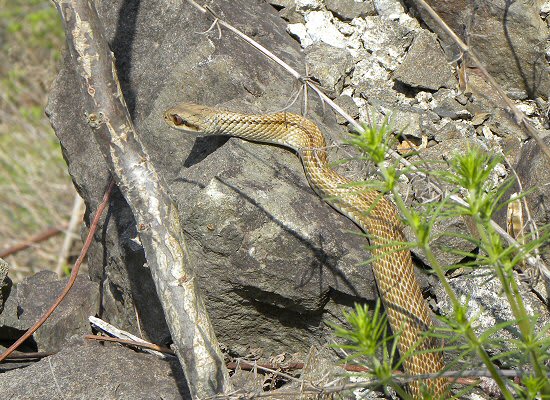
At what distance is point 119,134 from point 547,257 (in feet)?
8.00

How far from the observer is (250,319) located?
14.8 feet

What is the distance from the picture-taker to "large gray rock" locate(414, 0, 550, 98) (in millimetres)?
4762

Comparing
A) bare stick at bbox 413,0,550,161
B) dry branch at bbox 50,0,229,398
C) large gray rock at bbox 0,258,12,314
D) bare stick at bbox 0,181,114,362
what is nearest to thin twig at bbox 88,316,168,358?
bare stick at bbox 0,181,114,362

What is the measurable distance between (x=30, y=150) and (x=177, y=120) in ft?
16.0

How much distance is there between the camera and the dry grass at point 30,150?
8297 mm

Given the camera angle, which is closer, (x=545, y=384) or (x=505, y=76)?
(x=545, y=384)

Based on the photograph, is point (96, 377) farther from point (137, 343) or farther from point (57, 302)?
point (57, 302)

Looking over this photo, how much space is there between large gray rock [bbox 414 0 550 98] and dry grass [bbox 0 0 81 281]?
457 cm

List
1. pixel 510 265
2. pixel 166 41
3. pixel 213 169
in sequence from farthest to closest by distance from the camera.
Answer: pixel 166 41 → pixel 213 169 → pixel 510 265

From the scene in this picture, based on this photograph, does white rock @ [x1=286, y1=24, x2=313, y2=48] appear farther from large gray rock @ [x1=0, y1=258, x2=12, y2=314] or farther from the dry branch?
large gray rock @ [x1=0, y1=258, x2=12, y2=314]

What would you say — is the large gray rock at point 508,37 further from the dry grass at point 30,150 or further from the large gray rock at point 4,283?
the dry grass at point 30,150

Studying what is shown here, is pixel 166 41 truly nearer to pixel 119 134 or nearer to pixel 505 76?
pixel 119 134

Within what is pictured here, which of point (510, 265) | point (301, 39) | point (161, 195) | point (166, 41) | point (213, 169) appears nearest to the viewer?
point (510, 265)

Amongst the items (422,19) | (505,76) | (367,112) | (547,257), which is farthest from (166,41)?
(547,257)
